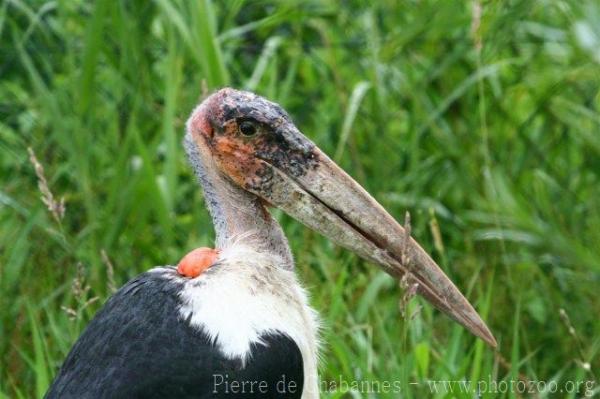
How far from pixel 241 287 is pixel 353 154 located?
206 centimetres

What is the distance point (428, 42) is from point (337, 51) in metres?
0.40

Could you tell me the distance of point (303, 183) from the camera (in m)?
4.44

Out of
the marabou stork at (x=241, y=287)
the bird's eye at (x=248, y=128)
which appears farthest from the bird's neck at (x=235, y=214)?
the bird's eye at (x=248, y=128)

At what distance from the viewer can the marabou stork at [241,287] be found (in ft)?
12.6

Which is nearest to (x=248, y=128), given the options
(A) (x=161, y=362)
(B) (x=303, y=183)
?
(B) (x=303, y=183)

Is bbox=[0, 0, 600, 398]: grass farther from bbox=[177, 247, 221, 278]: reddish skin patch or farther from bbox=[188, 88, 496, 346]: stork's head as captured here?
bbox=[177, 247, 221, 278]: reddish skin patch

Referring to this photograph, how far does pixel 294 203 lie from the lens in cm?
446

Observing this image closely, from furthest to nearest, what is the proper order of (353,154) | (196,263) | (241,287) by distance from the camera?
1. (353,154)
2. (196,263)
3. (241,287)

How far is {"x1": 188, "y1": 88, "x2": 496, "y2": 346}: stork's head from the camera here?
4422 mm

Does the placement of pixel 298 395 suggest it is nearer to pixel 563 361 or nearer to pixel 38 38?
pixel 563 361

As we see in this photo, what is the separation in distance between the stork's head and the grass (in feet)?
1.46

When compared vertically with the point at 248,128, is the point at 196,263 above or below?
below

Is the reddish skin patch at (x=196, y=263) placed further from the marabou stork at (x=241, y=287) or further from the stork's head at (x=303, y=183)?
the stork's head at (x=303, y=183)

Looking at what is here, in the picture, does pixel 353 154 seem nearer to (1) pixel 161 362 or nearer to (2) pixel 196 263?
(2) pixel 196 263
